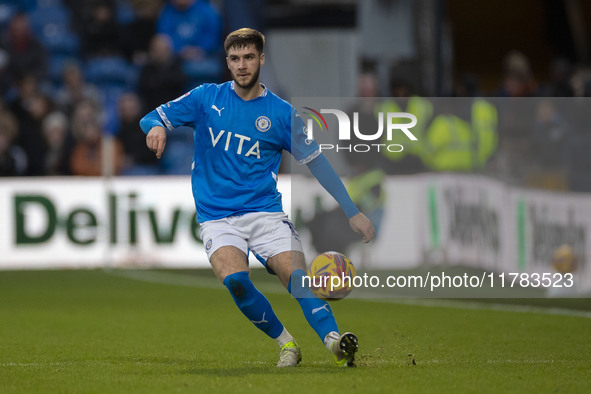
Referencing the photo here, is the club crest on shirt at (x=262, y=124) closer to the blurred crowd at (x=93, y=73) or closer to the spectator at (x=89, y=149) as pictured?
the blurred crowd at (x=93, y=73)

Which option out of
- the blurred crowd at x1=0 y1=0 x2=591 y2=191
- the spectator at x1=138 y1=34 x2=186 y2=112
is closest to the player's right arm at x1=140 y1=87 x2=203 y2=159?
the blurred crowd at x1=0 y1=0 x2=591 y2=191

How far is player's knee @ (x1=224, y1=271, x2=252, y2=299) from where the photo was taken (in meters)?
6.14

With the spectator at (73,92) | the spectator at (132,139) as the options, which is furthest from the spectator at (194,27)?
the spectator at (132,139)

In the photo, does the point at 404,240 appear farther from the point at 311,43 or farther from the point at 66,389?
the point at 311,43

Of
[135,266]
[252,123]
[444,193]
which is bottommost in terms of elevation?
[135,266]

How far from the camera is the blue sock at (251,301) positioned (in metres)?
6.15

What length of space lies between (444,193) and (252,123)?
442 cm

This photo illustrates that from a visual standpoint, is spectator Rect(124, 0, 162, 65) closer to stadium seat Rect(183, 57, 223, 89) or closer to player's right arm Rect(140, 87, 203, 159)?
stadium seat Rect(183, 57, 223, 89)

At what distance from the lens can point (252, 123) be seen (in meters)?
6.36

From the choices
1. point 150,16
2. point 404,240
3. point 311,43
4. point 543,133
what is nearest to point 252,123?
point 404,240

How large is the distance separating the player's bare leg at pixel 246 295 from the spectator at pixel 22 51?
13551 millimetres

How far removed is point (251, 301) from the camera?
627cm

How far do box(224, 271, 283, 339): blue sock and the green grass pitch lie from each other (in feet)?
0.84

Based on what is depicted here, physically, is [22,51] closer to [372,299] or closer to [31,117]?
[31,117]
